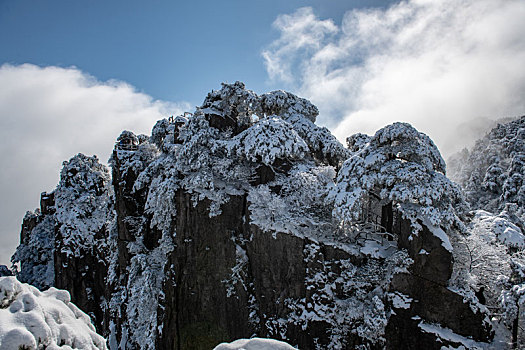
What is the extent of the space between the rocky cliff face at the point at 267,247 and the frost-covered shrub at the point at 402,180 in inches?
4.1

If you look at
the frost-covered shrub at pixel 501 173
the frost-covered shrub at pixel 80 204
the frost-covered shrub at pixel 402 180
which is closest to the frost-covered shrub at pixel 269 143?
the frost-covered shrub at pixel 402 180

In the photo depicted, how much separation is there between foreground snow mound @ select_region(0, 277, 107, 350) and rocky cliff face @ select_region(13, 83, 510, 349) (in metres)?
9.06

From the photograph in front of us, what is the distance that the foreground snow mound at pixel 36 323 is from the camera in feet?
11.6

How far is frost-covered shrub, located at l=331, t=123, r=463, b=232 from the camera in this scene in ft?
36.1

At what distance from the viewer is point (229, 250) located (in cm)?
1423

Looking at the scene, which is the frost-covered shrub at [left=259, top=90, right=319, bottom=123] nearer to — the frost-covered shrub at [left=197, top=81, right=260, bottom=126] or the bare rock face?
the frost-covered shrub at [left=197, top=81, right=260, bottom=126]

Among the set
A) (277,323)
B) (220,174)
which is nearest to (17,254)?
(220,174)

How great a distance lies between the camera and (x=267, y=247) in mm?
13289

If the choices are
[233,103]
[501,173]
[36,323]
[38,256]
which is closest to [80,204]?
[38,256]

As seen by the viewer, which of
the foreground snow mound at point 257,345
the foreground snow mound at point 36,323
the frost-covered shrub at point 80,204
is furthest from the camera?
the frost-covered shrub at point 80,204

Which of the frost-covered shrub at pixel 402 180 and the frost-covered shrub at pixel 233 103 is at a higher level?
the frost-covered shrub at pixel 233 103

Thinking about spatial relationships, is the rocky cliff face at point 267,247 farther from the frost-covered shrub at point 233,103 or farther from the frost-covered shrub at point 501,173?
the frost-covered shrub at point 501,173

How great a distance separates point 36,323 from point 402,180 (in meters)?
11.1

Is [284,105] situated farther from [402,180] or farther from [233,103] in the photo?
[402,180]
